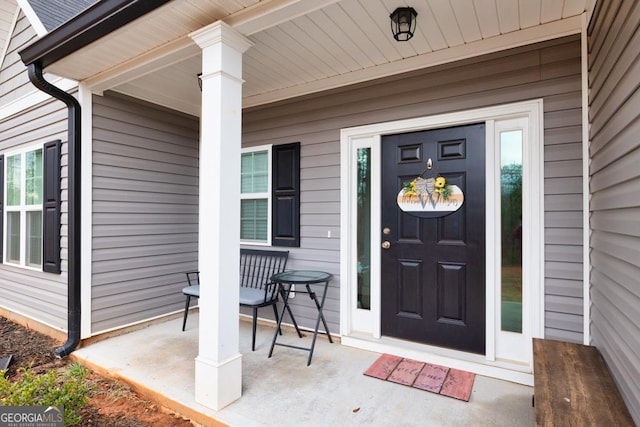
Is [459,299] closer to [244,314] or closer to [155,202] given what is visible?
[244,314]

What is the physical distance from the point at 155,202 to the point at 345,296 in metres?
2.31

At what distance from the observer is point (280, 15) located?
79.0 inches

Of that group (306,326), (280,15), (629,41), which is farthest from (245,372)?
(629,41)

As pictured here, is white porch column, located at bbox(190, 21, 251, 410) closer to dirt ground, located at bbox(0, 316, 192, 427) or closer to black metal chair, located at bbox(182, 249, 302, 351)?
dirt ground, located at bbox(0, 316, 192, 427)

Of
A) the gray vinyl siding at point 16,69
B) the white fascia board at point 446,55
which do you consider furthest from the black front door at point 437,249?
the gray vinyl siding at point 16,69

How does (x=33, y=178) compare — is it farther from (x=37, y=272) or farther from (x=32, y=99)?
(x=37, y=272)

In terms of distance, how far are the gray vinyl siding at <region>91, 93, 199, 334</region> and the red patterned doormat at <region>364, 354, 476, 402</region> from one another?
2502 millimetres

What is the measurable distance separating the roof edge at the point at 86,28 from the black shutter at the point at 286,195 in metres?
1.73

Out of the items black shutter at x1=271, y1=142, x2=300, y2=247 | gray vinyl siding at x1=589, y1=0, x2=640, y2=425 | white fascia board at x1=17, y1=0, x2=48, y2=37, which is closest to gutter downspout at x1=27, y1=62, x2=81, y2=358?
white fascia board at x1=17, y1=0, x2=48, y2=37

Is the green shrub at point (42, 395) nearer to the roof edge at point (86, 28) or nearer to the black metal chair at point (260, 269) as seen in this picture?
the black metal chair at point (260, 269)

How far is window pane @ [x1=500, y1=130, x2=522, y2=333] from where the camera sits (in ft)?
8.29

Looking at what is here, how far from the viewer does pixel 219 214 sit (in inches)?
83.6

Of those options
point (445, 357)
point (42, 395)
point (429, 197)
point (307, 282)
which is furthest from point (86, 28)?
point (445, 357)

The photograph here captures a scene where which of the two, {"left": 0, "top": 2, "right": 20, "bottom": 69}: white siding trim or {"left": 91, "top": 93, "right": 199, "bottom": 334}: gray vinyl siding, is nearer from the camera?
{"left": 91, "top": 93, "right": 199, "bottom": 334}: gray vinyl siding
